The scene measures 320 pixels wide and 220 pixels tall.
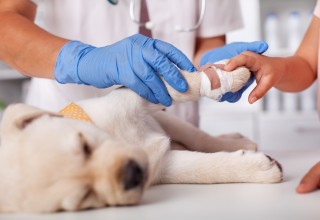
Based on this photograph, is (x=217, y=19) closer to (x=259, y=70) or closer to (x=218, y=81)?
(x=259, y=70)

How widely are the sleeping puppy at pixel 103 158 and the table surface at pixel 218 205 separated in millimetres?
22

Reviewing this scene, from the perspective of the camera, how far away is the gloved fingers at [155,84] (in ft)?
2.91

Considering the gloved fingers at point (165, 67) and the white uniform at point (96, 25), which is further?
the white uniform at point (96, 25)

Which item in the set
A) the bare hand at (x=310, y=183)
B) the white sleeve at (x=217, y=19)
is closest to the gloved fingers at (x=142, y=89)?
the bare hand at (x=310, y=183)

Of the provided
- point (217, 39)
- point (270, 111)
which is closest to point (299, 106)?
point (270, 111)

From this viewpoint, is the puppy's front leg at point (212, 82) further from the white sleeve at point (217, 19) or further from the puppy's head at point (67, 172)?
the white sleeve at point (217, 19)

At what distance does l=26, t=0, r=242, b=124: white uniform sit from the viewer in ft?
4.49

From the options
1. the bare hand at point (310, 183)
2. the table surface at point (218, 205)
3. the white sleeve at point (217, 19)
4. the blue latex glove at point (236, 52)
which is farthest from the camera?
the white sleeve at point (217, 19)

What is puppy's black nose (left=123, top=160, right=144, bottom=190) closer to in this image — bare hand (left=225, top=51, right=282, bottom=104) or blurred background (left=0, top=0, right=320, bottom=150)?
bare hand (left=225, top=51, right=282, bottom=104)

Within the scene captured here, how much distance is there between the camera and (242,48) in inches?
41.5

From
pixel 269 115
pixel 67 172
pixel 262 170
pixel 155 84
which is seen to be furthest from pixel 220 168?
pixel 269 115

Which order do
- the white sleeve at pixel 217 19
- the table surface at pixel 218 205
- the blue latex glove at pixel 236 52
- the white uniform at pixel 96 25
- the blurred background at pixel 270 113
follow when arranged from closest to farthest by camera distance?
1. the table surface at pixel 218 205
2. the blue latex glove at pixel 236 52
3. the white uniform at pixel 96 25
4. the white sleeve at pixel 217 19
5. the blurred background at pixel 270 113

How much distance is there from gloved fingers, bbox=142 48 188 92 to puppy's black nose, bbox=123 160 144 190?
234 millimetres

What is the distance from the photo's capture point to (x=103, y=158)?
0.70 meters
